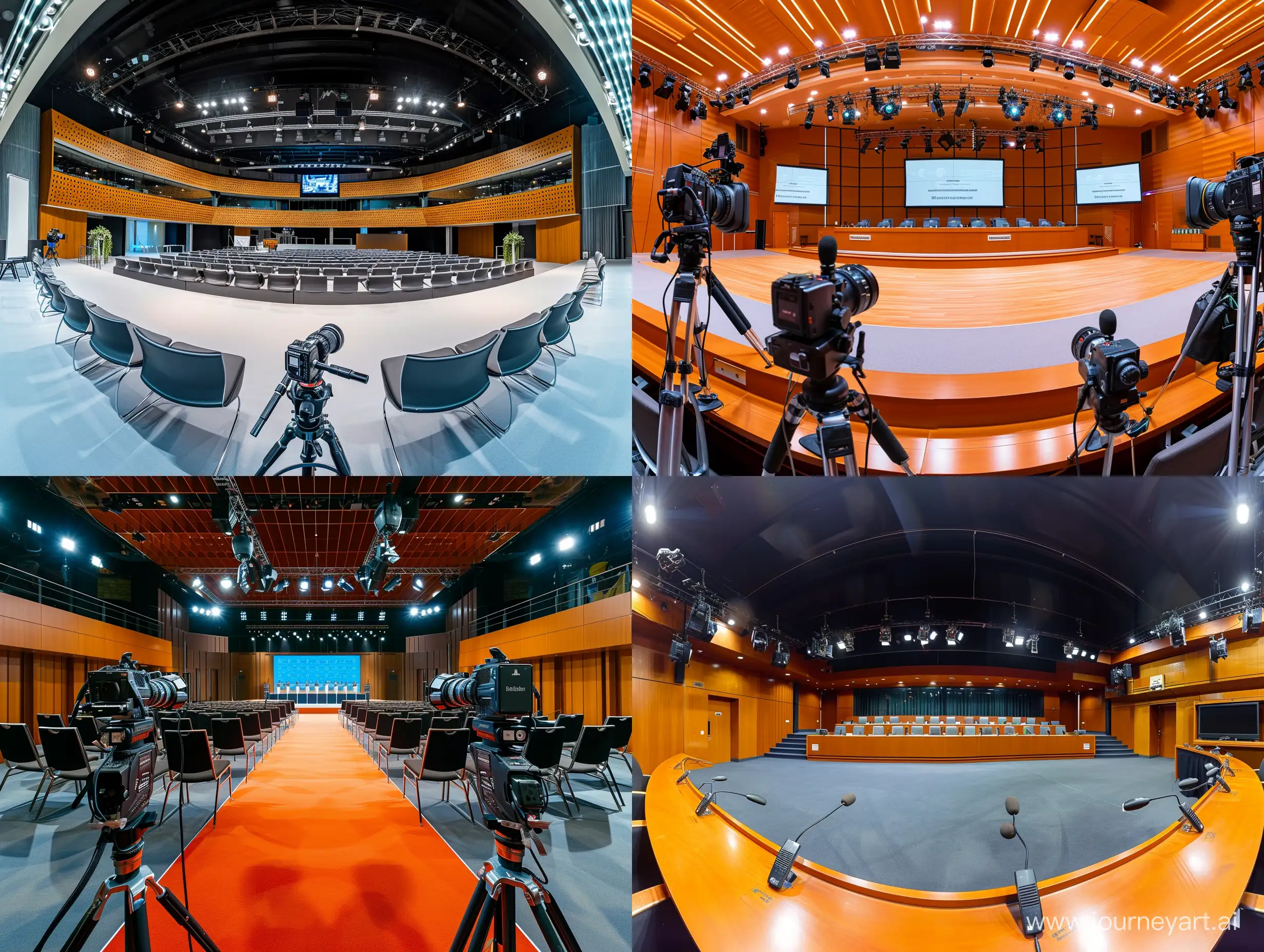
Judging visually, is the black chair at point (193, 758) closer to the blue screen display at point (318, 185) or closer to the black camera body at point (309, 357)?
the black camera body at point (309, 357)

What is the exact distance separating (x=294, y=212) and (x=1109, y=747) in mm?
4223

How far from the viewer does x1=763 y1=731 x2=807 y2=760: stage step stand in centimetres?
291

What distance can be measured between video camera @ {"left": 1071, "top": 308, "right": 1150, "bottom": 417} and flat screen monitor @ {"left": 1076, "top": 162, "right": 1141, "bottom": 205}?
844 mm

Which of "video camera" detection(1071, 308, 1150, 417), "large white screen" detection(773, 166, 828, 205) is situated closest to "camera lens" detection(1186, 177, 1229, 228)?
"video camera" detection(1071, 308, 1150, 417)

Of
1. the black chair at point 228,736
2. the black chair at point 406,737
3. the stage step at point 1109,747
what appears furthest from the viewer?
the black chair at point 406,737

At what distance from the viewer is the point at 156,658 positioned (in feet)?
22.1

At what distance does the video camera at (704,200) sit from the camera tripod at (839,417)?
618 mm

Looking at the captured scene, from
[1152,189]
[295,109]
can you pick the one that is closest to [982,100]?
[1152,189]

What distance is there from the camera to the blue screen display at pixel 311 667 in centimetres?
797

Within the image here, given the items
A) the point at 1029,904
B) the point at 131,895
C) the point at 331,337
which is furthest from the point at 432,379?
the point at 1029,904

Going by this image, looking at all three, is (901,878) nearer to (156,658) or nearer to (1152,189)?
(1152,189)

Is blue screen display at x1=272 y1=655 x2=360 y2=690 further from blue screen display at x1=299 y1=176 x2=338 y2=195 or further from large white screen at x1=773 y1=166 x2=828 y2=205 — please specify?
large white screen at x1=773 y1=166 x2=828 y2=205

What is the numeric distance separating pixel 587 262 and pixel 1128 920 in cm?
307

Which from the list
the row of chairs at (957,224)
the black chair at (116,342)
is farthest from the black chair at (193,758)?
the row of chairs at (957,224)
